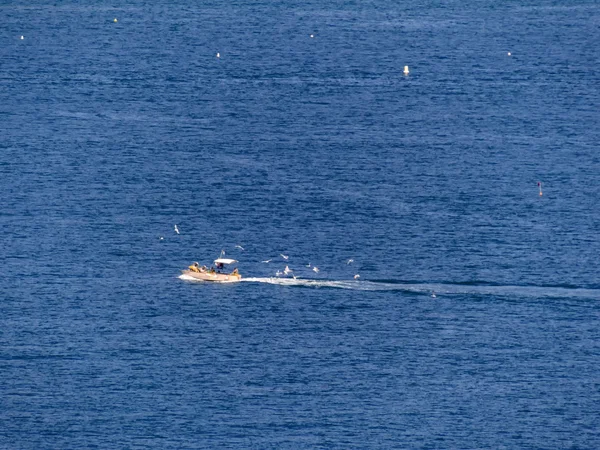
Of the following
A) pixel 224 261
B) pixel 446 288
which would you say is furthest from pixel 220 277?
pixel 446 288

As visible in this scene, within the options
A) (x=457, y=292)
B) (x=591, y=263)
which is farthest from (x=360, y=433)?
(x=591, y=263)

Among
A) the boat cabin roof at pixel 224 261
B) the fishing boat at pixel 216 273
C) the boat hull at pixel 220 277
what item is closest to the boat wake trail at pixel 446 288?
the boat hull at pixel 220 277

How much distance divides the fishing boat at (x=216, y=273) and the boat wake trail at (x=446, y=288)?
132 cm

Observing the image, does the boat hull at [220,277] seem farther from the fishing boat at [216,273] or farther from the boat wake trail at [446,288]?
the boat wake trail at [446,288]

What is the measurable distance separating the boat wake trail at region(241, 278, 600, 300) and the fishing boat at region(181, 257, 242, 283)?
1.32 metres

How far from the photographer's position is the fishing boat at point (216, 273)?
190750 millimetres

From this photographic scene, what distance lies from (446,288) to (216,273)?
24787mm

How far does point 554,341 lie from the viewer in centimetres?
17562

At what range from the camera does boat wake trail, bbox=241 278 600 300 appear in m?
187

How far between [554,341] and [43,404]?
5073 centimetres

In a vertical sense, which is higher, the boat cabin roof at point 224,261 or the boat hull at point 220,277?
the boat cabin roof at point 224,261

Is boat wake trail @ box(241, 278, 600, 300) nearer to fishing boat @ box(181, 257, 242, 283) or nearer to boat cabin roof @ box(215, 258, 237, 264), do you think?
fishing boat @ box(181, 257, 242, 283)

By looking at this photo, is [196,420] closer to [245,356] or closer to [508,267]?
[245,356]

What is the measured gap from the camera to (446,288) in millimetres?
189000
